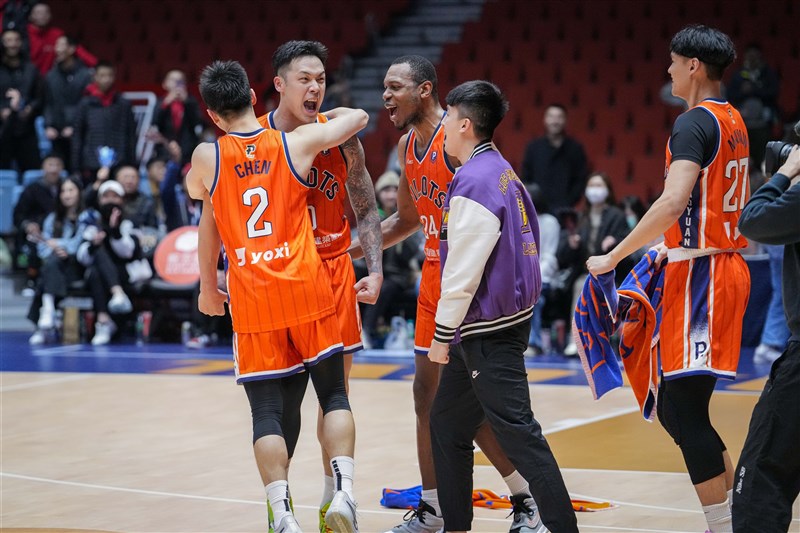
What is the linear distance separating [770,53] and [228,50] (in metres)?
7.87

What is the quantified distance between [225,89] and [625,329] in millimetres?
1909

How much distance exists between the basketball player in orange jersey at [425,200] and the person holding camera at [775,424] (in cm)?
150

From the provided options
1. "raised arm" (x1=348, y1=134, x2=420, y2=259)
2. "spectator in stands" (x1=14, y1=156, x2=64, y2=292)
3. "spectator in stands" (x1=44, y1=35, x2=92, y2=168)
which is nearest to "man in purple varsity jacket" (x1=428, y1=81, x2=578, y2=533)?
"raised arm" (x1=348, y1=134, x2=420, y2=259)

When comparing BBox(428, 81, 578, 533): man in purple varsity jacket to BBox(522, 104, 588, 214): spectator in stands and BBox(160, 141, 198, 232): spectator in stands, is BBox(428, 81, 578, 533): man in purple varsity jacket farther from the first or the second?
BBox(160, 141, 198, 232): spectator in stands

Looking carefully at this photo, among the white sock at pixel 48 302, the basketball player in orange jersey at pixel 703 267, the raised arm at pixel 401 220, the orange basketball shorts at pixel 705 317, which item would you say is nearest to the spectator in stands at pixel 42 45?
the white sock at pixel 48 302

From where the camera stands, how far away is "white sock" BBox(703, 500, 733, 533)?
189 inches

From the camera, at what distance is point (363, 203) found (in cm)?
546

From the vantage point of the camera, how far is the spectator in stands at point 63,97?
1541 centimetres

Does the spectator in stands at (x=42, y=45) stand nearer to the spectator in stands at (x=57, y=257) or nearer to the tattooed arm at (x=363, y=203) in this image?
the spectator in stands at (x=57, y=257)

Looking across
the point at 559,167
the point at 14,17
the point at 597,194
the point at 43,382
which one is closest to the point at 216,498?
the point at 43,382

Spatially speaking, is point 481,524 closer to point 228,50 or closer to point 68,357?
point 68,357

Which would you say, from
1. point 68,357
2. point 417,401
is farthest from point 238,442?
point 68,357

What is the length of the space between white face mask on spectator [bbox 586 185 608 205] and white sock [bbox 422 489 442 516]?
21.0ft

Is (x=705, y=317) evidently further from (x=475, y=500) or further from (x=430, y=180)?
(x=475, y=500)
